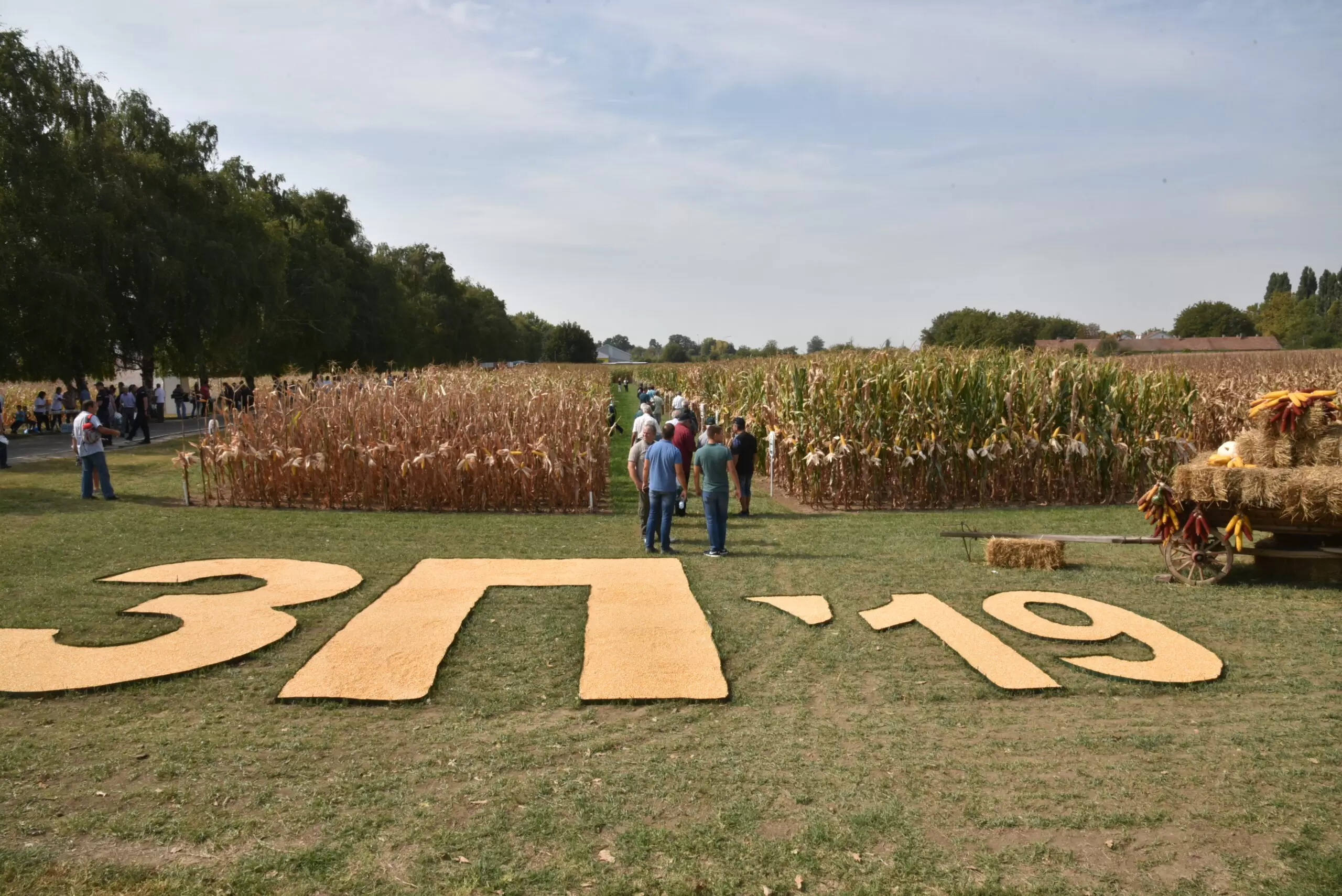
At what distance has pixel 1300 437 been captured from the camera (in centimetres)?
1001

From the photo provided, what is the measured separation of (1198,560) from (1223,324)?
11696 centimetres

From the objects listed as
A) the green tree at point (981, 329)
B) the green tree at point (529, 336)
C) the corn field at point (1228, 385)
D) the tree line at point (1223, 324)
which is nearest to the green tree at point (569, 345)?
the green tree at point (529, 336)

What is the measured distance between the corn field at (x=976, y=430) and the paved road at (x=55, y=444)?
43.3 ft

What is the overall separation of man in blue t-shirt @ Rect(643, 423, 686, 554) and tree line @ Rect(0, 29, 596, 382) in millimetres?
25620

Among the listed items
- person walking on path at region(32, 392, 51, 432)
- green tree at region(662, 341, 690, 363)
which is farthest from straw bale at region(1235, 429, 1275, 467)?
green tree at region(662, 341, 690, 363)

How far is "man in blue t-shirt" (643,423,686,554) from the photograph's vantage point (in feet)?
39.5

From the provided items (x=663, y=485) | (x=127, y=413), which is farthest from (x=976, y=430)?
(x=127, y=413)

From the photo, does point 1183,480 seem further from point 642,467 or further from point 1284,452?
point 642,467

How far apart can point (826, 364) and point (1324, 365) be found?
17956 millimetres

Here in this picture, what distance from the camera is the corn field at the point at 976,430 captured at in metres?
16.7

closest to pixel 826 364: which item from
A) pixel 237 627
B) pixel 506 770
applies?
pixel 237 627

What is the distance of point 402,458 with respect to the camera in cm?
1602

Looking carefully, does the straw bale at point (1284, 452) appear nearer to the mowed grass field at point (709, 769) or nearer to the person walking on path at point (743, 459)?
the mowed grass field at point (709, 769)

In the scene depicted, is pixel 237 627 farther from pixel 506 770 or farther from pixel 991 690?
pixel 991 690
